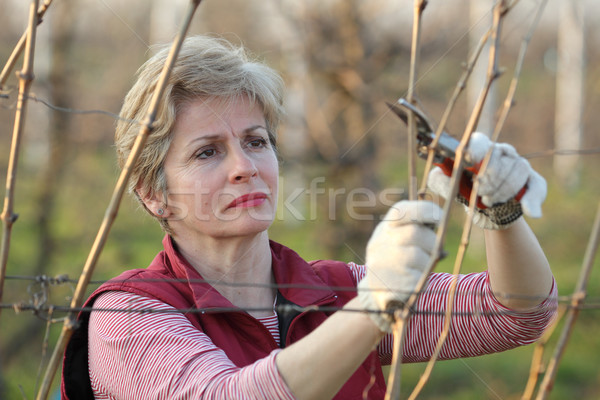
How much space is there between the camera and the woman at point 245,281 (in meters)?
1.13

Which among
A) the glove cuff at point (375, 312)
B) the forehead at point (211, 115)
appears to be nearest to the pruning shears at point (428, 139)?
the glove cuff at point (375, 312)

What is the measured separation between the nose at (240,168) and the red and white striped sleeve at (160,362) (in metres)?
0.43

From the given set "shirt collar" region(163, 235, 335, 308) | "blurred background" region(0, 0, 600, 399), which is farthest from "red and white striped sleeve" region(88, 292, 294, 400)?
"blurred background" region(0, 0, 600, 399)

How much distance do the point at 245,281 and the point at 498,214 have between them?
80 centimetres

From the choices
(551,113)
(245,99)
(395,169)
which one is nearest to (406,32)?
(395,169)

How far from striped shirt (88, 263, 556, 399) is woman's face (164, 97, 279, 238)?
0.31 metres

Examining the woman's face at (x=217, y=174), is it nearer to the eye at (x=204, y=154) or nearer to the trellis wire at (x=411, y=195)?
the eye at (x=204, y=154)

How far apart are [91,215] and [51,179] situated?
2.27ft

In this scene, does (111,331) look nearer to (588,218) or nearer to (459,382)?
(459,382)

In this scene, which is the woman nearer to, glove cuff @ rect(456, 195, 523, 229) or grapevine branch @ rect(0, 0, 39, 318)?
glove cuff @ rect(456, 195, 523, 229)

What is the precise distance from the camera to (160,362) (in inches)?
51.5

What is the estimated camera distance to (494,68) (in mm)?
1027

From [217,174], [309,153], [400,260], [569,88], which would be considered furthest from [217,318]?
[569,88]

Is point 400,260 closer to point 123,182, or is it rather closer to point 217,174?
point 123,182
